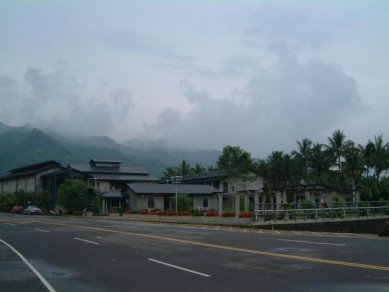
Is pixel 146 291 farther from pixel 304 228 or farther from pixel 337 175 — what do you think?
pixel 337 175

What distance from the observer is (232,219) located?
40.5 m

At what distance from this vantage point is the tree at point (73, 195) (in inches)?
2788

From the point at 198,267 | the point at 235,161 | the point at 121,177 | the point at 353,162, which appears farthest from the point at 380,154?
the point at 198,267

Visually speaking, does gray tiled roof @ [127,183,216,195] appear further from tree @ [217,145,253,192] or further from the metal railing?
the metal railing

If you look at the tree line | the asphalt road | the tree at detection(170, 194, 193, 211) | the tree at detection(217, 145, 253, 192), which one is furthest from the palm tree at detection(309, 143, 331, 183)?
the asphalt road

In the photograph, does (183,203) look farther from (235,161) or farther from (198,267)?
(198,267)

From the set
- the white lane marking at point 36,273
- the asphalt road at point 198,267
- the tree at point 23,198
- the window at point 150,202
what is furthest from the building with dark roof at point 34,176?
the asphalt road at point 198,267

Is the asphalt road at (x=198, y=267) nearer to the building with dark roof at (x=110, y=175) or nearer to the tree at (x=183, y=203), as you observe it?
the tree at (x=183, y=203)

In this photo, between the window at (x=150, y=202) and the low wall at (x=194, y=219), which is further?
the window at (x=150, y=202)

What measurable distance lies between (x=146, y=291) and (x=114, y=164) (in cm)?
8812

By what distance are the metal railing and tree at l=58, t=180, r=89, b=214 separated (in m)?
35.6

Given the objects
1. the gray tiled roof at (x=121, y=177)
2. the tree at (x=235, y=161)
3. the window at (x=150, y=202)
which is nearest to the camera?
the tree at (x=235, y=161)

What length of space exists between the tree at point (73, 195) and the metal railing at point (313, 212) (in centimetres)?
3559

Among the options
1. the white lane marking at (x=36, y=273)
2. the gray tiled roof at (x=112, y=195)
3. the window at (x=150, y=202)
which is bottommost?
the window at (x=150, y=202)
